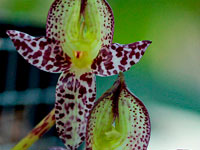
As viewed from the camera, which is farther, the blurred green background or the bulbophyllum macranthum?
the blurred green background

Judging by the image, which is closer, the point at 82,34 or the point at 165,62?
the point at 82,34

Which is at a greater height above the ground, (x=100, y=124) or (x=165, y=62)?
(x=100, y=124)

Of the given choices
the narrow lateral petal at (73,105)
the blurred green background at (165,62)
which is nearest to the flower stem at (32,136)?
the narrow lateral petal at (73,105)

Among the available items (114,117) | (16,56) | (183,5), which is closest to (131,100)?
(114,117)

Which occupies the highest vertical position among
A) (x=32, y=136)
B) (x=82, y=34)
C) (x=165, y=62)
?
(x=82, y=34)

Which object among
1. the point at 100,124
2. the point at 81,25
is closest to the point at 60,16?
the point at 81,25

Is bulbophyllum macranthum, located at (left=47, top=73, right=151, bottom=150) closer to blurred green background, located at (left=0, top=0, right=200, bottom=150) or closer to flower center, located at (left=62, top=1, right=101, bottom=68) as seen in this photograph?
flower center, located at (left=62, top=1, right=101, bottom=68)

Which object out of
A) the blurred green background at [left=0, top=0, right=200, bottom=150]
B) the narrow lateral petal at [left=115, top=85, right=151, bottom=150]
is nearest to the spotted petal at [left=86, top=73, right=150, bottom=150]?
the narrow lateral petal at [left=115, top=85, right=151, bottom=150]

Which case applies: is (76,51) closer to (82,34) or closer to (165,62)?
(82,34)
